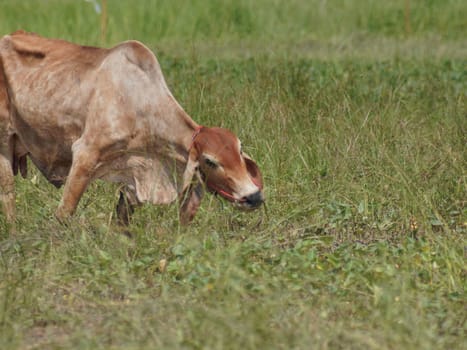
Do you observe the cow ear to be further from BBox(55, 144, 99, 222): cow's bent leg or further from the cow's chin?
BBox(55, 144, 99, 222): cow's bent leg

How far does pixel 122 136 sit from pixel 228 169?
2.27 ft

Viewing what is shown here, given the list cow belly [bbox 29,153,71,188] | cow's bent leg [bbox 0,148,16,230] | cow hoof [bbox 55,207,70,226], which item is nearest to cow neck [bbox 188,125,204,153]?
cow hoof [bbox 55,207,70,226]

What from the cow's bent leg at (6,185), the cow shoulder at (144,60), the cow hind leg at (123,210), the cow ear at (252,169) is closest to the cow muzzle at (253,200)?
the cow ear at (252,169)

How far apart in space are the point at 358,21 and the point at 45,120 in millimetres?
9233

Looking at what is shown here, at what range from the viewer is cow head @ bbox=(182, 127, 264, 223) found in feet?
19.4

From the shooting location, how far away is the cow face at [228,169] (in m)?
5.91

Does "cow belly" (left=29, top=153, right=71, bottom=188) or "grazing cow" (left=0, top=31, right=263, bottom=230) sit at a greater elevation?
"grazing cow" (left=0, top=31, right=263, bottom=230)

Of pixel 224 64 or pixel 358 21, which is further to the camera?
pixel 358 21

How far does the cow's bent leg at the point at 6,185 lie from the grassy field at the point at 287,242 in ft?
0.39

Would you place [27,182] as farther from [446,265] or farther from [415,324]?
[415,324]

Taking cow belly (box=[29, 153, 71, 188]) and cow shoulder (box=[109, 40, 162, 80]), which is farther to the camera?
cow belly (box=[29, 153, 71, 188])

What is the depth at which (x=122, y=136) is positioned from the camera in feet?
20.8

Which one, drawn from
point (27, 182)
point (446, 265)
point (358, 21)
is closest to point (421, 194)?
point (446, 265)

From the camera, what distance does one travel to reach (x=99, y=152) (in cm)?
636
